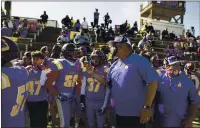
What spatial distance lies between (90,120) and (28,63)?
1.63 m

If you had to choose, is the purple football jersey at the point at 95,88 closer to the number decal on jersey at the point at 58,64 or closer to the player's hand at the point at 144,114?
the number decal on jersey at the point at 58,64

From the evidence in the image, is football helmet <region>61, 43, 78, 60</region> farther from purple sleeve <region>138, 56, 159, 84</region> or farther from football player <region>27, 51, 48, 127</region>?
purple sleeve <region>138, 56, 159, 84</region>

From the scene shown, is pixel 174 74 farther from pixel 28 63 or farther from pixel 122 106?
pixel 28 63

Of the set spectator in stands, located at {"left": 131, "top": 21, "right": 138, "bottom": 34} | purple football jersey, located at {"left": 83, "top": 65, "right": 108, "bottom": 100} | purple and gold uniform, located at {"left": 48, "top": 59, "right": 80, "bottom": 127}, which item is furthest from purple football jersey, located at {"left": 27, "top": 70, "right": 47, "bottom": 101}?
spectator in stands, located at {"left": 131, "top": 21, "right": 138, "bottom": 34}

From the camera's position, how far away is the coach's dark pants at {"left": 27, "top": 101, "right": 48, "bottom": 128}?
635 centimetres

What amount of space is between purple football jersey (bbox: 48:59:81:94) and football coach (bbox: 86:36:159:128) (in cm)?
162

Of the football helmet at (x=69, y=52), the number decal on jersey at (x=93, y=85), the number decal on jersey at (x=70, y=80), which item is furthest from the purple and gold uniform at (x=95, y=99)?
the football helmet at (x=69, y=52)

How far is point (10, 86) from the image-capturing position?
123 inches

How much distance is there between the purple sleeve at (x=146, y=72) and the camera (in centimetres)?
452

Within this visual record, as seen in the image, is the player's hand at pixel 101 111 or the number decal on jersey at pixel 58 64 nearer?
the number decal on jersey at pixel 58 64

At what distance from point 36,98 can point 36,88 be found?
0.18m

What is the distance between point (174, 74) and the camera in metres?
5.51

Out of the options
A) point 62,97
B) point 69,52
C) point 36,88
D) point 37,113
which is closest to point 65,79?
point 62,97

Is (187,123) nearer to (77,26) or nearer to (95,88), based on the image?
(95,88)
